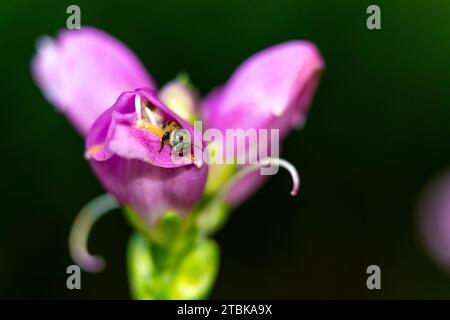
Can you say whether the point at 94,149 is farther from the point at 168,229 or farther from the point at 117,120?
the point at 168,229

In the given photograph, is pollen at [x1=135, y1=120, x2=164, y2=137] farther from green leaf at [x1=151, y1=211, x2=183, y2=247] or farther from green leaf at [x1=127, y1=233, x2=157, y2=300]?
green leaf at [x1=127, y1=233, x2=157, y2=300]

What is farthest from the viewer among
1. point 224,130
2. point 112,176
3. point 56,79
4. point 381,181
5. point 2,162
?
point 381,181

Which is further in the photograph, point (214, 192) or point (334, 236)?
point (334, 236)

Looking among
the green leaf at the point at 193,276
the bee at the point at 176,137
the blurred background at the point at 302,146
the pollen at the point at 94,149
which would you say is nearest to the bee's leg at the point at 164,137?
the bee at the point at 176,137

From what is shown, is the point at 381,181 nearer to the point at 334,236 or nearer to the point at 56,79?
the point at 334,236

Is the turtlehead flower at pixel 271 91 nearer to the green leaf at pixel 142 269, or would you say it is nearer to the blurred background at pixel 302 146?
the green leaf at pixel 142 269

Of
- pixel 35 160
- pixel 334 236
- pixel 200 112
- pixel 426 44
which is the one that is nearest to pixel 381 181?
pixel 334 236

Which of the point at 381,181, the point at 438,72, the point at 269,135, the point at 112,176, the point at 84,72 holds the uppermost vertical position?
the point at 438,72
